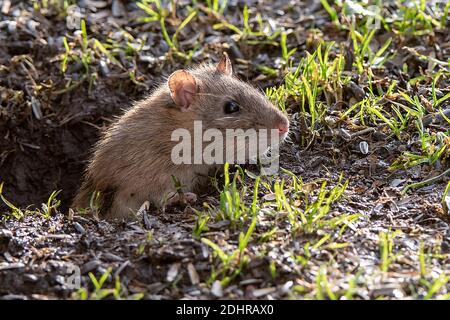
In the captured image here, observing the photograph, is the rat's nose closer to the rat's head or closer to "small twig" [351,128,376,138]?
the rat's head

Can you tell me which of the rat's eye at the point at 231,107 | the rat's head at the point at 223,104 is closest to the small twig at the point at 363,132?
the rat's head at the point at 223,104

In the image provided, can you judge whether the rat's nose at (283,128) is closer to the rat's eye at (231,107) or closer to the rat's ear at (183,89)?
the rat's eye at (231,107)

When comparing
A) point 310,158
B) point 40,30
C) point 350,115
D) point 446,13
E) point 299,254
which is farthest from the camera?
point 40,30

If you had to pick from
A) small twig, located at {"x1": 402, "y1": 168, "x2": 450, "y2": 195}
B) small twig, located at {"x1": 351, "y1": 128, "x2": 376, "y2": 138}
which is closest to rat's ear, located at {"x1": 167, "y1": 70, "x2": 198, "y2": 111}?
small twig, located at {"x1": 351, "y1": 128, "x2": 376, "y2": 138}

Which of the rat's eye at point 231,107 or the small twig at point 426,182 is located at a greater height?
the rat's eye at point 231,107

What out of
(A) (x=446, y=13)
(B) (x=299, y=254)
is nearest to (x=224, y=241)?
(B) (x=299, y=254)

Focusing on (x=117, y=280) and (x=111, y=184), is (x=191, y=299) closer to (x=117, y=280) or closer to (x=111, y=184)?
(x=117, y=280)

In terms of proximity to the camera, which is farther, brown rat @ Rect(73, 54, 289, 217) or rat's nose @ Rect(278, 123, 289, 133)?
brown rat @ Rect(73, 54, 289, 217)

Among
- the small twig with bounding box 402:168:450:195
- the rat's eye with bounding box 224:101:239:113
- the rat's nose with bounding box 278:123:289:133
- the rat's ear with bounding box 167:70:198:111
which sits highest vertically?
the rat's ear with bounding box 167:70:198:111

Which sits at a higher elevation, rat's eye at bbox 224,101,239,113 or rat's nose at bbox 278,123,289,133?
rat's eye at bbox 224,101,239,113
